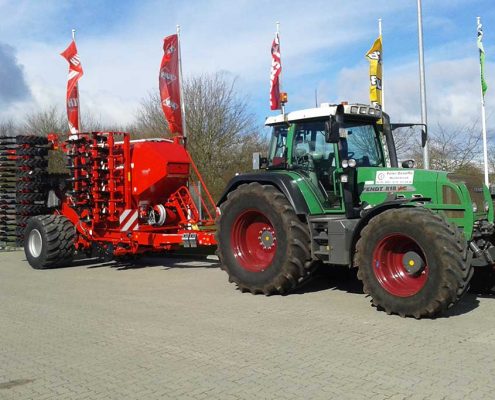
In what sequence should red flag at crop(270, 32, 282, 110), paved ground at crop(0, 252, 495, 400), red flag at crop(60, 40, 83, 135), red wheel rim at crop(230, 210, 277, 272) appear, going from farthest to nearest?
red flag at crop(60, 40, 83, 135), red flag at crop(270, 32, 282, 110), red wheel rim at crop(230, 210, 277, 272), paved ground at crop(0, 252, 495, 400)

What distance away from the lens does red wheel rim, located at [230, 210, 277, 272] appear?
27.7 feet

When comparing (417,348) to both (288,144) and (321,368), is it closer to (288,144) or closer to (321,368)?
(321,368)

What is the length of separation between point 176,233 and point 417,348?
257 inches

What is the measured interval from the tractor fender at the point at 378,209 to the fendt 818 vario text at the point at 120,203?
4.19 meters

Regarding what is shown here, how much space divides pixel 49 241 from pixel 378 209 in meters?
7.27

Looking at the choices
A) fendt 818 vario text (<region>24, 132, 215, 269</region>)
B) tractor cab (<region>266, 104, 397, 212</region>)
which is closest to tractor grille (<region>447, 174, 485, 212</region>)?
tractor cab (<region>266, 104, 397, 212</region>)

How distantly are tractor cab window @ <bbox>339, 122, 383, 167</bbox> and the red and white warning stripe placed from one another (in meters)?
4.94

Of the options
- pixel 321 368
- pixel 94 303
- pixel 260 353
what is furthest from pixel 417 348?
pixel 94 303

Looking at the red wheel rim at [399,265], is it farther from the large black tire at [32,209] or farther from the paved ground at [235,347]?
the large black tire at [32,209]

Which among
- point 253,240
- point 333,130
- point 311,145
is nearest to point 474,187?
point 333,130

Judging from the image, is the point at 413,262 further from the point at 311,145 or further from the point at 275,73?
the point at 275,73

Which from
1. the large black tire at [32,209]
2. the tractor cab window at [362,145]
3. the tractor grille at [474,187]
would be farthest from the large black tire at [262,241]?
the large black tire at [32,209]

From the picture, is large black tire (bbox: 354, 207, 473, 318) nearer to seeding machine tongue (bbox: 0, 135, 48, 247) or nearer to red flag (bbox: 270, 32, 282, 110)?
seeding machine tongue (bbox: 0, 135, 48, 247)

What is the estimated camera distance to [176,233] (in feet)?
36.3
